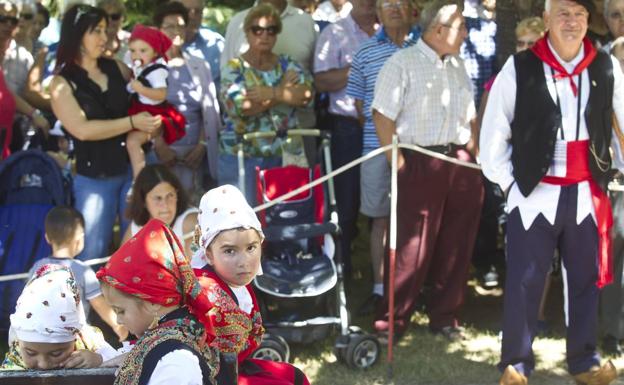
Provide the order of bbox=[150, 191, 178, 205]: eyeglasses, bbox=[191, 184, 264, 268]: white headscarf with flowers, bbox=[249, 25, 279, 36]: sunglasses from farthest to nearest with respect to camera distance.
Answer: bbox=[249, 25, 279, 36]: sunglasses → bbox=[150, 191, 178, 205]: eyeglasses → bbox=[191, 184, 264, 268]: white headscarf with flowers

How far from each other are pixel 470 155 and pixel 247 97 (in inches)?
58.0

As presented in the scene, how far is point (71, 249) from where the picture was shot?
6.23m

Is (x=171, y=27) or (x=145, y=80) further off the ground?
(x=171, y=27)

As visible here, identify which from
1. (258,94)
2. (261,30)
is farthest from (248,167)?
(261,30)

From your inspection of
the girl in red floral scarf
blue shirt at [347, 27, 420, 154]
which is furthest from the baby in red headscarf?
the girl in red floral scarf

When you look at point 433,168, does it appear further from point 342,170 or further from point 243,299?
point 243,299

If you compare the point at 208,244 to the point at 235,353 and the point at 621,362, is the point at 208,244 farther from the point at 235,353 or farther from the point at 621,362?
the point at 621,362

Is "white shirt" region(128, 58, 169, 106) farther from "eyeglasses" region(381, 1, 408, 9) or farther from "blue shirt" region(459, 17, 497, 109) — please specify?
"blue shirt" region(459, 17, 497, 109)

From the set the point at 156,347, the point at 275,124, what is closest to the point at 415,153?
the point at 275,124

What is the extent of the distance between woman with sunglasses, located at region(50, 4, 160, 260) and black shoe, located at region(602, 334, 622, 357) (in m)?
3.04

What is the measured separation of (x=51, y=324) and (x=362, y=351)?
309 cm

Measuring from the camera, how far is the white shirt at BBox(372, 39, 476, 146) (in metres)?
6.87

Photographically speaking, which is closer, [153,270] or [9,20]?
[153,270]

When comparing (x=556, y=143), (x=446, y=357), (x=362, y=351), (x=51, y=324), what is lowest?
(x=446, y=357)
